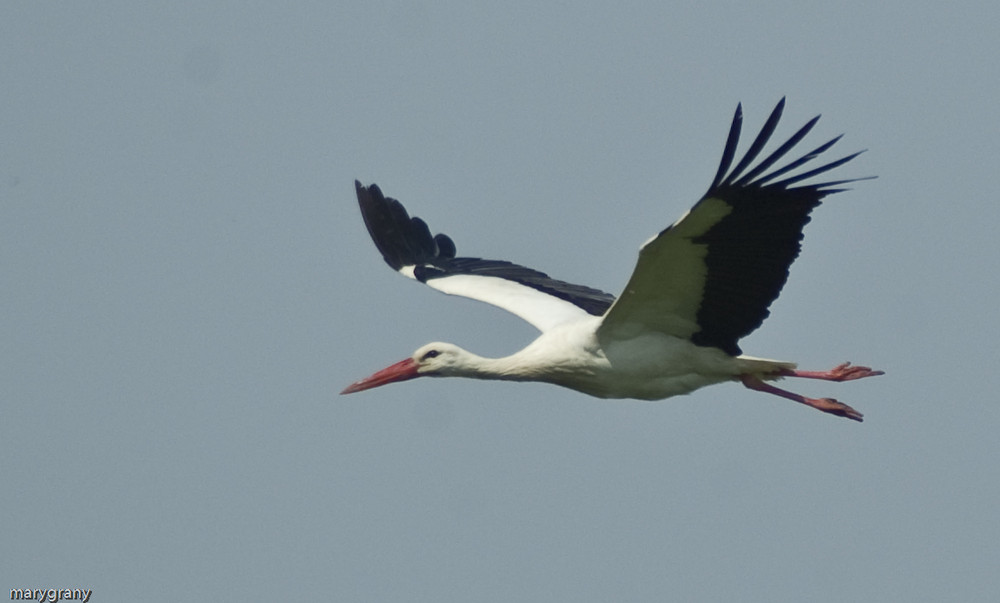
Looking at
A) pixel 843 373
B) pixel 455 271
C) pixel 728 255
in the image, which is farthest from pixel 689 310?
pixel 455 271

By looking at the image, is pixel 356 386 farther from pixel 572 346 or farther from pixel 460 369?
pixel 572 346

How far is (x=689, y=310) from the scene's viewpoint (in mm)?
10352

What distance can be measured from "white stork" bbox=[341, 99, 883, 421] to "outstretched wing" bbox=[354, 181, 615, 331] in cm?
4

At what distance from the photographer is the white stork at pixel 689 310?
9.30m

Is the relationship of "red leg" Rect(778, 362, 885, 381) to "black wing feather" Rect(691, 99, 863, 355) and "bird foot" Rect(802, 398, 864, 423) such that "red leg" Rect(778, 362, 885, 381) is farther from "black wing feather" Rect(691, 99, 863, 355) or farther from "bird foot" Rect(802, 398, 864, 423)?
"black wing feather" Rect(691, 99, 863, 355)

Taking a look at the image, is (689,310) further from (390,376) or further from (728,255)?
(390,376)

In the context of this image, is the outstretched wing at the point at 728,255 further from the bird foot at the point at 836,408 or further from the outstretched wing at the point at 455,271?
the outstretched wing at the point at 455,271

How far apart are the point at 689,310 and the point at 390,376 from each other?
236cm

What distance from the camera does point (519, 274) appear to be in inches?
535

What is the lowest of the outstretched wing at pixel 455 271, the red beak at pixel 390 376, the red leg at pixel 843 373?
the red beak at pixel 390 376

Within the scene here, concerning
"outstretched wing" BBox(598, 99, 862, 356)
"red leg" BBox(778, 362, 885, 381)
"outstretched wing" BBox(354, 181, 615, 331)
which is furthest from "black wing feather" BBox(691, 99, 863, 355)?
"outstretched wing" BBox(354, 181, 615, 331)

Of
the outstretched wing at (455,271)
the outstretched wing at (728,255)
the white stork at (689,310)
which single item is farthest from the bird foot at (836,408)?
the outstretched wing at (455,271)

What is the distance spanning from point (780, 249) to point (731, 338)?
3.46 feet

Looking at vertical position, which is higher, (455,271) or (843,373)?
(455,271)
